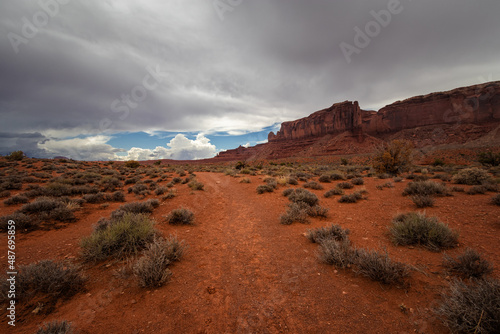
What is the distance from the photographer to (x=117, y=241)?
393cm

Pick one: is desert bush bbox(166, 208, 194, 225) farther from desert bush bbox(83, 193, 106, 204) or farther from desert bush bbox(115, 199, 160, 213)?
desert bush bbox(83, 193, 106, 204)

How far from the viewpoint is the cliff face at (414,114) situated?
62625mm

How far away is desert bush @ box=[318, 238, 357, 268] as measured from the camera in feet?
11.0

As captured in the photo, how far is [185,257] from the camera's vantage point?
13.0 feet

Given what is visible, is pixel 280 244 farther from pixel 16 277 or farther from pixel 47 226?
pixel 47 226

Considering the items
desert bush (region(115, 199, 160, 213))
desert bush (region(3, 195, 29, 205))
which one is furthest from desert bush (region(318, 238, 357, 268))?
desert bush (region(3, 195, 29, 205))

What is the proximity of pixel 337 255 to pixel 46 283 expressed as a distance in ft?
16.1

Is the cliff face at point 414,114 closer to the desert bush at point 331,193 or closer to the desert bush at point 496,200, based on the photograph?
the desert bush at point 331,193

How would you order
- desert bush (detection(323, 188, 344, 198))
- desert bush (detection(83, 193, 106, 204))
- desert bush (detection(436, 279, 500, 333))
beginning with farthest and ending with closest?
desert bush (detection(323, 188, 344, 198)) < desert bush (detection(83, 193, 106, 204)) < desert bush (detection(436, 279, 500, 333))

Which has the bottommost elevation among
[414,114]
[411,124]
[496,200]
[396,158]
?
[496,200]

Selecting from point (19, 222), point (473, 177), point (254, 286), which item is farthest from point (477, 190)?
point (19, 222)

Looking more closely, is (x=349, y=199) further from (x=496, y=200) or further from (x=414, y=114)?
(x=414, y=114)

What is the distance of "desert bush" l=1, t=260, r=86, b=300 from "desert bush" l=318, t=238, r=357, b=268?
4321 millimetres

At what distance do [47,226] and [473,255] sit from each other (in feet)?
32.9
